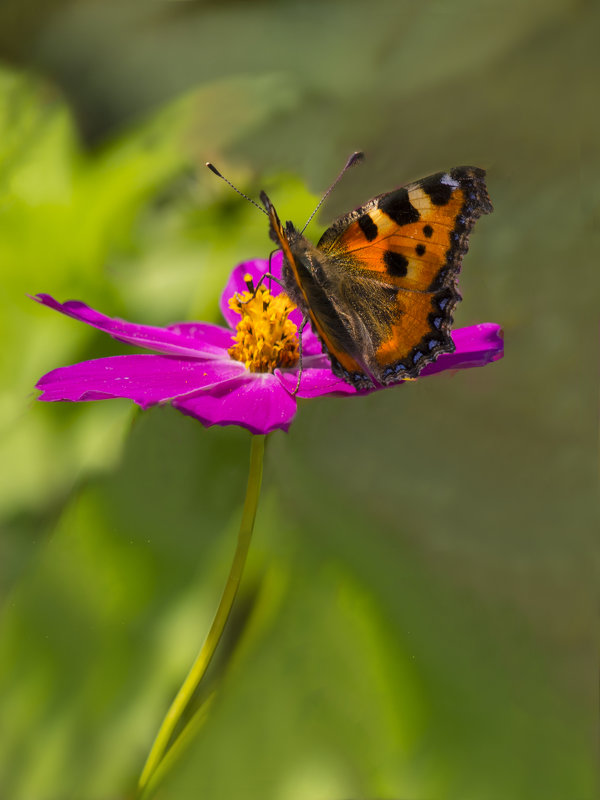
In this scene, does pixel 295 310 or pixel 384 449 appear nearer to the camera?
pixel 295 310

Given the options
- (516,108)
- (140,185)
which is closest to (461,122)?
(516,108)

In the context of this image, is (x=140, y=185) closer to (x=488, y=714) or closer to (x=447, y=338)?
(x=447, y=338)

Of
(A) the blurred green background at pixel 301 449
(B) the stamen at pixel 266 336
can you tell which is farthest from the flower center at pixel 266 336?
(A) the blurred green background at pixel 301 449

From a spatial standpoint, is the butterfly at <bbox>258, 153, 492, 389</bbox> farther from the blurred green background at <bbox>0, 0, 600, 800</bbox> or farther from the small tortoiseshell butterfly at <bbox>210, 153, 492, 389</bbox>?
the blurred green background at <bbox>0, 0, 600, 800</bbox>

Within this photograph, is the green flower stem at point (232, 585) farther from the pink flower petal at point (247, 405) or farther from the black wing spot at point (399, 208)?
the black wing spot at point (399, 208)

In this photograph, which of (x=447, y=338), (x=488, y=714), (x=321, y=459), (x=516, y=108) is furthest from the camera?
(x=516, y=108)

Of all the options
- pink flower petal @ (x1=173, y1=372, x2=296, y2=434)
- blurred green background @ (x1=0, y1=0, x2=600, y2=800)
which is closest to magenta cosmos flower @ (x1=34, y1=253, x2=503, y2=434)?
pink flower petal @ (x1=173, y1=372, x2=296, y2=434)

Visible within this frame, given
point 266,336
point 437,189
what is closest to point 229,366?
point 266,336
